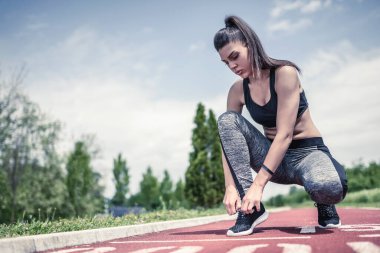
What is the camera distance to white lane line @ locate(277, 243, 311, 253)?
232 cm

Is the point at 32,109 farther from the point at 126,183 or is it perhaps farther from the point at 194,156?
the point at 126,183

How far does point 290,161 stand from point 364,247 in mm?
1538

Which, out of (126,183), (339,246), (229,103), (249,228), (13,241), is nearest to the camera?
(339,246)

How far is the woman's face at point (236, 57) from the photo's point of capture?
3484 millimetres

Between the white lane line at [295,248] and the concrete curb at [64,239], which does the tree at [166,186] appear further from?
the white lane line at [295,248]

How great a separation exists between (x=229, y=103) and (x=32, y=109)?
111ft

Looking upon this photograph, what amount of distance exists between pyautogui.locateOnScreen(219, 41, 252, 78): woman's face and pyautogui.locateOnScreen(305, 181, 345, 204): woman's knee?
115 cm

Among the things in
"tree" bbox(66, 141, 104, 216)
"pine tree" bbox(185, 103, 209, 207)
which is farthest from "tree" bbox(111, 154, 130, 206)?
"pine tree" bbox(185, 103, 209, 207)

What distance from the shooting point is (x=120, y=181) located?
60469 millimetres

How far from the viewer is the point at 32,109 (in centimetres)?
3494

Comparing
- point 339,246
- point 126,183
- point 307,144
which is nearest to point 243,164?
point 307,144

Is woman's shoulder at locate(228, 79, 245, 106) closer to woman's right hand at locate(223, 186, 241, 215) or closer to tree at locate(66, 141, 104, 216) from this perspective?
woman's right hand at locate(223, 186, 241, 215)

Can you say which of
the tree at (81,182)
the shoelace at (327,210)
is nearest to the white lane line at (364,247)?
the shoelace at (327,210)

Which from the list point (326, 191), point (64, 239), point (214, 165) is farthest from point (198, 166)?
point (326, 191)
